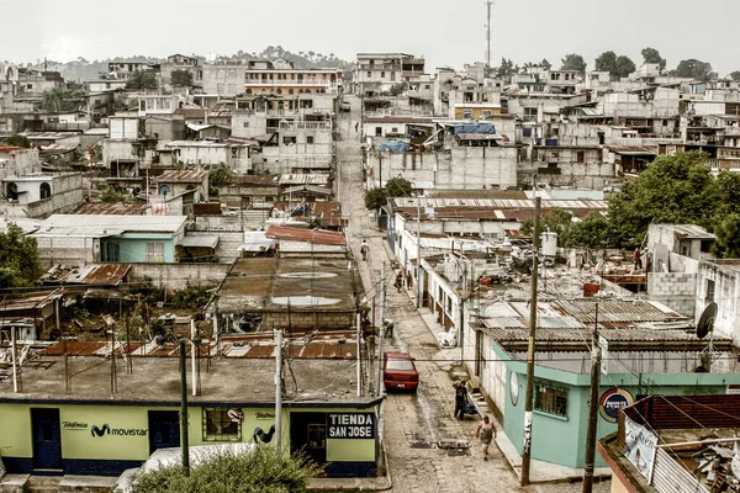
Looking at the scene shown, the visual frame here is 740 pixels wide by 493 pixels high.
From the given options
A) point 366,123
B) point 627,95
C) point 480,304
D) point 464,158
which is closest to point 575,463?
point 480,304

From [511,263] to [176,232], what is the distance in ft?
39.5

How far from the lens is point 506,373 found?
1697 cm

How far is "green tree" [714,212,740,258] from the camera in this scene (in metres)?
28.0

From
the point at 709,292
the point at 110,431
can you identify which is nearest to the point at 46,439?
the point at 110,431

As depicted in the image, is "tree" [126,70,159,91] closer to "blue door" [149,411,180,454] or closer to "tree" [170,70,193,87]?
"tree" [170,70,193,87]

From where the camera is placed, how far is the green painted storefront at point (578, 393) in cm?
1502

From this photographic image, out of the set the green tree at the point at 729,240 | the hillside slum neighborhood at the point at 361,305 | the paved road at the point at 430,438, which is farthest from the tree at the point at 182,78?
the green tree at the point at 729,240

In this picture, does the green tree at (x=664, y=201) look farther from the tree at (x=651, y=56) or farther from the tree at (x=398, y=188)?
the tree at (x=651, y=56)

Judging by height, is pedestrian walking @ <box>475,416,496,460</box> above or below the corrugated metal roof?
below

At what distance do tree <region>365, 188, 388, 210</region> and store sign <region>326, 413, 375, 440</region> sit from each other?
3226cm

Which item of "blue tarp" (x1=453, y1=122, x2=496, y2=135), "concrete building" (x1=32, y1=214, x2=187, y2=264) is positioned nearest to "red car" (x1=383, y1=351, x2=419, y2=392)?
"concrete building" (x1=32, y1=214, x2=187, y2=264)

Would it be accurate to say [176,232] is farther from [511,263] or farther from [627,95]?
[627,95]

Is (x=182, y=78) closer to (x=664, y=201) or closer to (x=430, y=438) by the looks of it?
(x=664, y=201)

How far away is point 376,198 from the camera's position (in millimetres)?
47156
